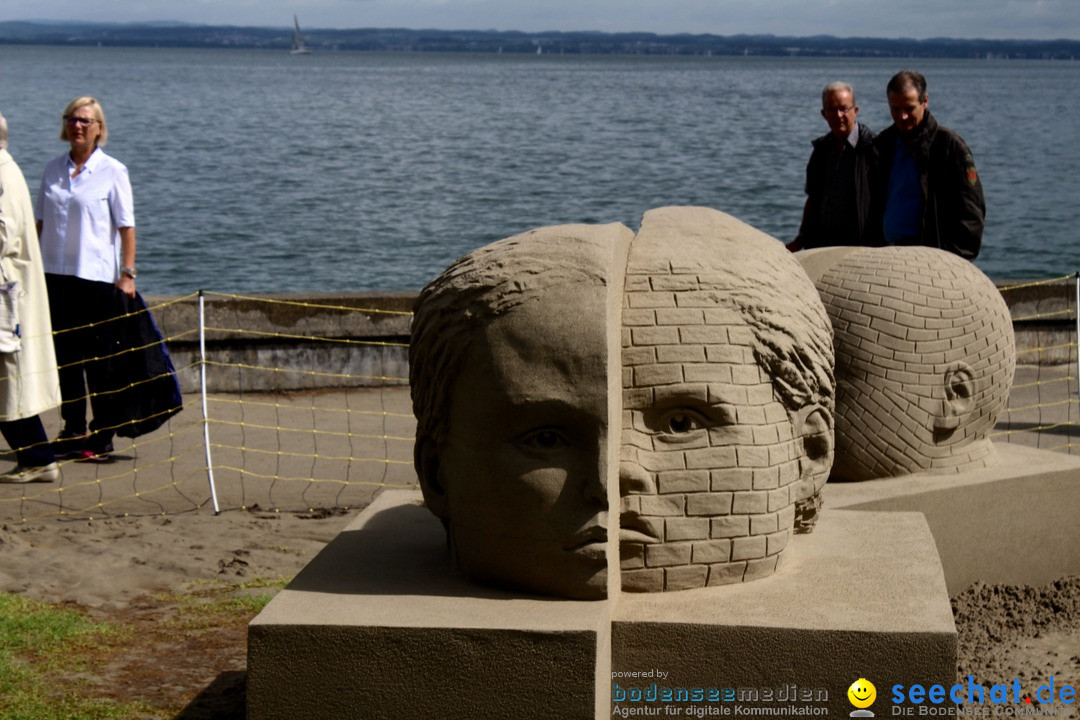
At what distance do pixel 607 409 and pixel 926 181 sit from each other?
158 inches

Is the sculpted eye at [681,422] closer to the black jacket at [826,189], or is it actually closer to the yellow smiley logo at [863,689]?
the yellow smiley logo at [863,689]

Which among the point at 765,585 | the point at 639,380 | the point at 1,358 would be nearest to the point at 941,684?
the point at 765,585

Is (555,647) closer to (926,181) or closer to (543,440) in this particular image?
(543,440)

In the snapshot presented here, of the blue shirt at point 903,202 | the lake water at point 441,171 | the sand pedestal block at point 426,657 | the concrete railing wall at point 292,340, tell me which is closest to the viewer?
the sand pedestal block at point 426,657

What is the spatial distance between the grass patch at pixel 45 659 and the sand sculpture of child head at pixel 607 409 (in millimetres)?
1539

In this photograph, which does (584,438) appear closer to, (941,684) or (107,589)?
(941,684)

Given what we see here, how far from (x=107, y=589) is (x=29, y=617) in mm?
504

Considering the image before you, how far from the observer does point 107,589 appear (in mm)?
6352

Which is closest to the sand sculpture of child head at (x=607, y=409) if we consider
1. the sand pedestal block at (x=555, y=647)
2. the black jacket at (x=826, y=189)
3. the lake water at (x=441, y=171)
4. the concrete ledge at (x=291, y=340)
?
the sand pedestal block at (x=555, y=647)

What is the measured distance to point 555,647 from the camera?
398cm

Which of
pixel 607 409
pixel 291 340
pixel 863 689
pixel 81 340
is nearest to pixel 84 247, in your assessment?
pixel 81 340

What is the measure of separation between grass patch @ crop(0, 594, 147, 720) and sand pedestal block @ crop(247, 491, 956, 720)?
1.11m

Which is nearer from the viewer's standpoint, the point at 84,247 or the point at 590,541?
the point at 590,541

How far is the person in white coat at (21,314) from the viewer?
7.64m
